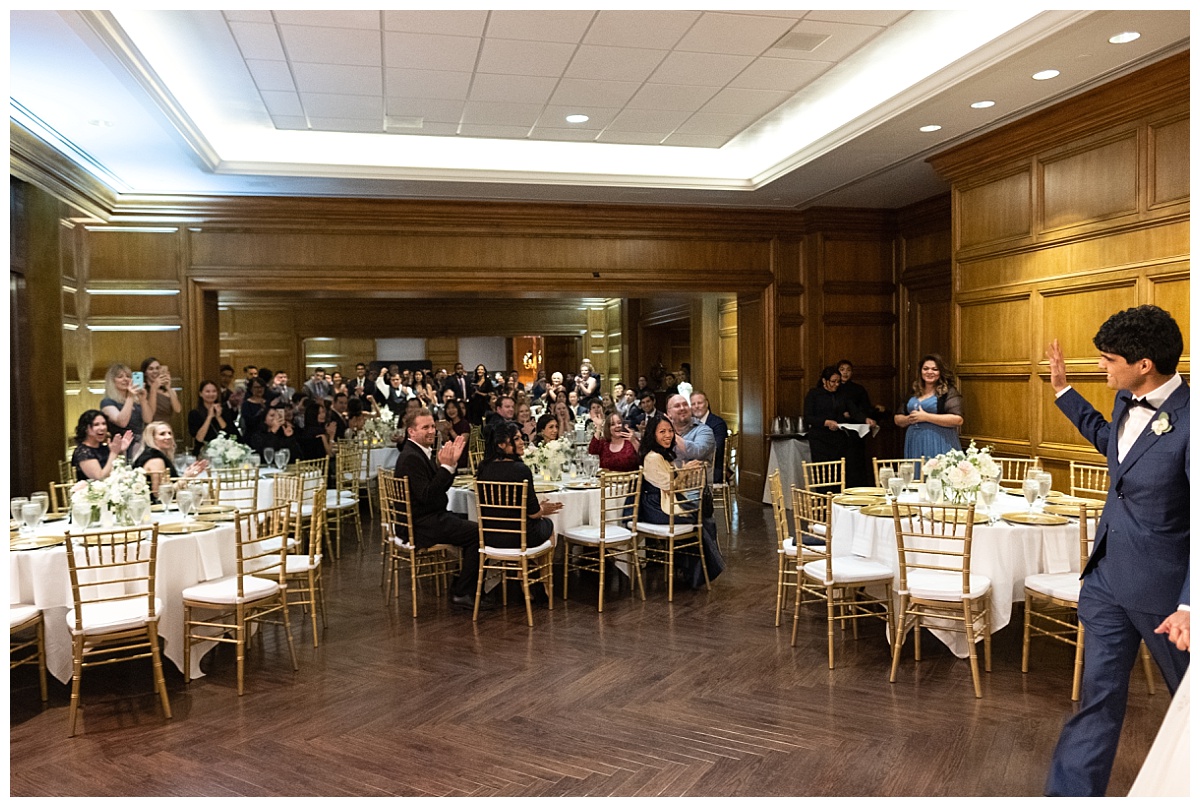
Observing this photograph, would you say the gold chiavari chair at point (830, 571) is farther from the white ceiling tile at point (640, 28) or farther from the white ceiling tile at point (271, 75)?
the white ceiling tile at point (271, 75)

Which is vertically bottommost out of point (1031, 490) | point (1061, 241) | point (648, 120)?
point (1031, 490)

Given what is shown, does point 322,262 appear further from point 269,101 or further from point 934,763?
point 934,763

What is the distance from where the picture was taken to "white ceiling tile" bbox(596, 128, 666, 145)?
8.61 metres

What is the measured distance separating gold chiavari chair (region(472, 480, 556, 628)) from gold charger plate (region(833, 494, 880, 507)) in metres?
1.96

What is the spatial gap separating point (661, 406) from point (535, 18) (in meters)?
11.1

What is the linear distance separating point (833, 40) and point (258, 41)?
148 inches

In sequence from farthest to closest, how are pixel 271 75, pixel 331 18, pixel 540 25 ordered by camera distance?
1. pixel 271 75
2. pixel 540 25
3. pixel 331 18

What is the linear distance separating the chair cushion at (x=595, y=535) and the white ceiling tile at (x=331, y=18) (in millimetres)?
3637

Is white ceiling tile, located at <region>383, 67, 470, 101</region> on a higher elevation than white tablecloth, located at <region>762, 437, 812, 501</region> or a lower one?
higher

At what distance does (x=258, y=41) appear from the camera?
600 centimetres

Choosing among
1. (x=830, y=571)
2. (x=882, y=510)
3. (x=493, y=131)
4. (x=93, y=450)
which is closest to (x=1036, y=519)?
(x=882, y=510)

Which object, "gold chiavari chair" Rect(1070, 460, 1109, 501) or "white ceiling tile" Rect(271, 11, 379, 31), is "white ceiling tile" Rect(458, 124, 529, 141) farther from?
"gold chiavari chair" Rect(1070, 460, 1109, 501)

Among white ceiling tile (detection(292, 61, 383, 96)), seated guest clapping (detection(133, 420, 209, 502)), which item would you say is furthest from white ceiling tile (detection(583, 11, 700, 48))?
seated guest clapping (detection(133, 420, 209, 502))

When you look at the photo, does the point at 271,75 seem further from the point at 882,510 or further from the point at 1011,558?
the point at 1011,558
